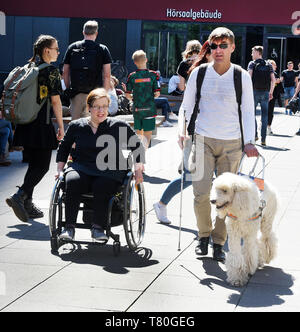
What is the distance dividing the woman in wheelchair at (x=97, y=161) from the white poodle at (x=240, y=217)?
1.10 m

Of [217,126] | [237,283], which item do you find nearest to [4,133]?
[217,126]

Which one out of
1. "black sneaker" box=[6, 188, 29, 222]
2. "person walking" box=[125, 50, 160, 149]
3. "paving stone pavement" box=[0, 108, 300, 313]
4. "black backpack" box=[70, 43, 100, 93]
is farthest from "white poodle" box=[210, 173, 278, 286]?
"person walking" box=[125, 50, 160, 149]

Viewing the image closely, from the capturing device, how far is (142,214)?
643cm

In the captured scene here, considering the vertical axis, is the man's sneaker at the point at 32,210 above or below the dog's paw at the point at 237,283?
above

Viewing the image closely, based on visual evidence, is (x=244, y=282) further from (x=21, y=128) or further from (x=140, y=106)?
(x=140, y=106)

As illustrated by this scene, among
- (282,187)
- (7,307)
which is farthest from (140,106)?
(7,307)

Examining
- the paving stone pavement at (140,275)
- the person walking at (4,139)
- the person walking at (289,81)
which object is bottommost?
the paving stone pavement at (140,275)

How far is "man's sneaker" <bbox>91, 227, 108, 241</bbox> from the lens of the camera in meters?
5.95

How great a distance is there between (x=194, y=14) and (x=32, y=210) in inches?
1000

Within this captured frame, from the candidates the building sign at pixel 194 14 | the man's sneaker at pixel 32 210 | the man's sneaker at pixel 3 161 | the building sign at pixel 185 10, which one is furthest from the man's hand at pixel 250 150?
the building sign at pixel 194 14

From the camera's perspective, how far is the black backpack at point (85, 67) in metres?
8.83

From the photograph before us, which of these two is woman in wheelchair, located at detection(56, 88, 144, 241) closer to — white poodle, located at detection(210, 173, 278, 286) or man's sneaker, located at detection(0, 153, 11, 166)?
white poodle, located at detection(210, 173, 278, 286)

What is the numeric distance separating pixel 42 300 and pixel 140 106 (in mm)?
6490

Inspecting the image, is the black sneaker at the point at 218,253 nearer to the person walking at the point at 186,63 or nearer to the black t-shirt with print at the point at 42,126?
the black t-shirt with print at the point at 42,126
